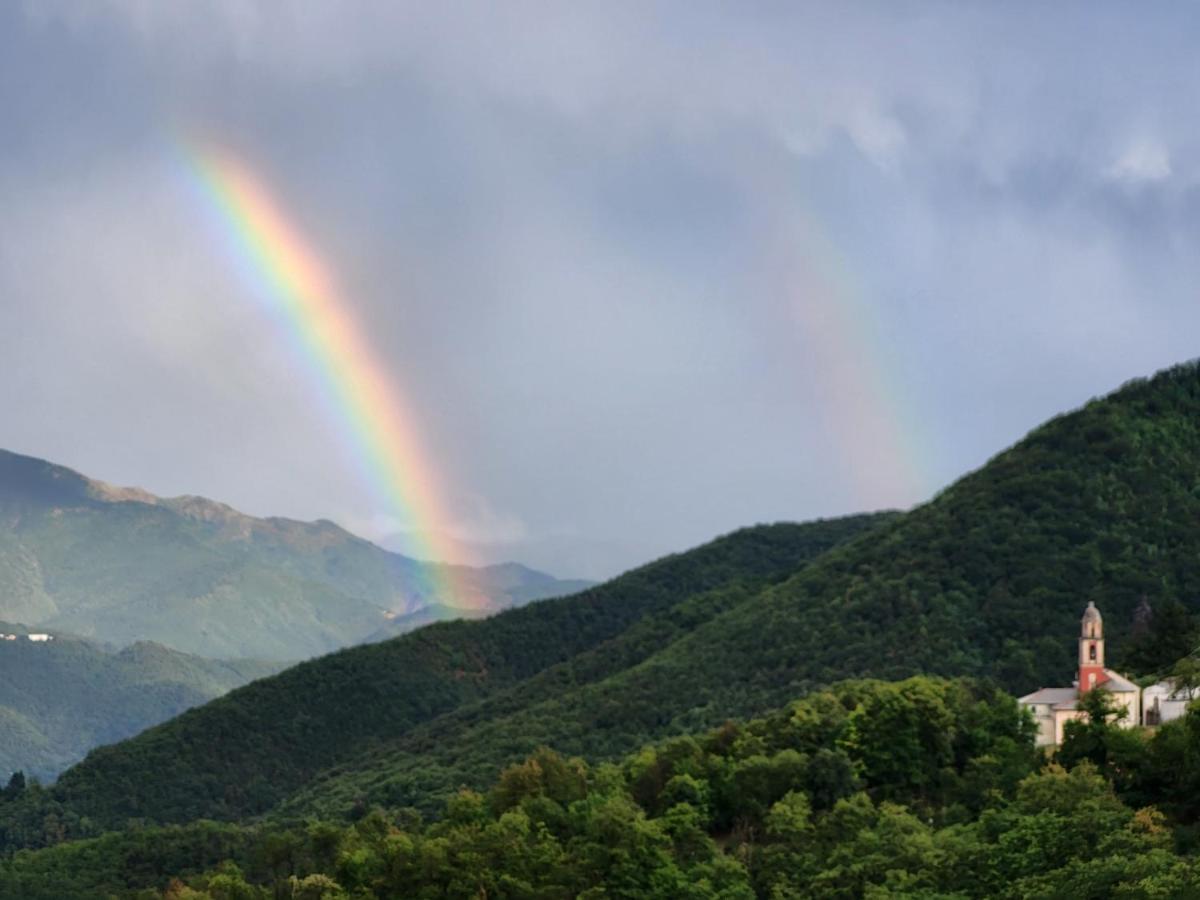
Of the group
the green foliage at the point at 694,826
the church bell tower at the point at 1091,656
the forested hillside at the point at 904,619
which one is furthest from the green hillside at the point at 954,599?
the green foliage at the point at 694,826

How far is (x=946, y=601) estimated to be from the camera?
467ft

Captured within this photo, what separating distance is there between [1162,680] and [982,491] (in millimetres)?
61998

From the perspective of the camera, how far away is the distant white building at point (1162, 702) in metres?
91.1

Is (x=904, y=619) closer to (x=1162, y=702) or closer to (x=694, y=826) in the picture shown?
(x=1162, y=702)

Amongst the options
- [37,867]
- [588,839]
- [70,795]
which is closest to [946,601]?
[588,839]

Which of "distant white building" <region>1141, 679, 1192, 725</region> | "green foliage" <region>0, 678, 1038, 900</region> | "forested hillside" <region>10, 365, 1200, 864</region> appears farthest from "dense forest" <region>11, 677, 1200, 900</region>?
"forested hillside" <region>10, 365, 1200, 864</region>

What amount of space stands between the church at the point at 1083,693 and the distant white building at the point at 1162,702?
503 mm

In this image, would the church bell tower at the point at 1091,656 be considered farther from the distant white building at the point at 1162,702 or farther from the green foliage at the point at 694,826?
the green foliage at the point at 694,826

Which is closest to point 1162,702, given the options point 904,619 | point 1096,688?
point 1096,688

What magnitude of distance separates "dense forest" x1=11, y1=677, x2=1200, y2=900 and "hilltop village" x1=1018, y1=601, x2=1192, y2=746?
1.37 metres

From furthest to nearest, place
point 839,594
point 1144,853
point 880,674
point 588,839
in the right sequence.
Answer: point 839,594, point 880,674, point 588,839, point 1144,853

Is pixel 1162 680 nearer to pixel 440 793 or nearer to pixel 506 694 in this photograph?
pixel 440 793

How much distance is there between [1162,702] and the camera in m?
92.3

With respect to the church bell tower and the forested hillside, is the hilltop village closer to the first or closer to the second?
the church bell tower
